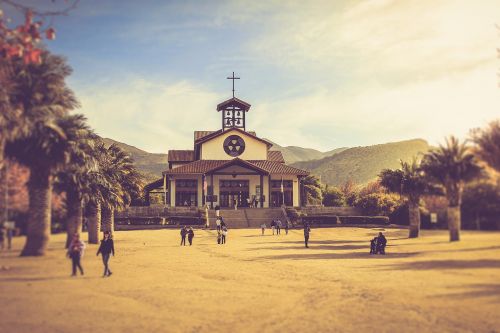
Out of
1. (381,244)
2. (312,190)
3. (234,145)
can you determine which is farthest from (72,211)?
(312,190)

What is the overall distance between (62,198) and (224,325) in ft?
25.9

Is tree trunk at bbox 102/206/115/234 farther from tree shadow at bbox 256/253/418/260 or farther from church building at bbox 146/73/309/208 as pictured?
church building at bbox 146/73/309/208

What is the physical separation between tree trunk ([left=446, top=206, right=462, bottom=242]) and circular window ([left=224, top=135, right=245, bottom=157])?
54907 mm

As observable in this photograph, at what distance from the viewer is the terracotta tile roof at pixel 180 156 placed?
71.9m

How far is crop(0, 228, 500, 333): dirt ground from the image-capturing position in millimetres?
10118

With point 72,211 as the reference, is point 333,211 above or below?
below

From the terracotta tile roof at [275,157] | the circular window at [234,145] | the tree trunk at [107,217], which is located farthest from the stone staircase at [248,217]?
the tree trunk at [107,217]

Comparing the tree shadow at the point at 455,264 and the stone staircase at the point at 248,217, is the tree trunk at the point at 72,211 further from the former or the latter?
the stone staircase at the point at 248,217

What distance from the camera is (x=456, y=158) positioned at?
11.4 meters

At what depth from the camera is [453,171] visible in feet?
37.6

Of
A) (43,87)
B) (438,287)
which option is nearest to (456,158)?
(438,287)

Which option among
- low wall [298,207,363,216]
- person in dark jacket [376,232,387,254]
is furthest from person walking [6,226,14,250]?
low wall [298,207,363,216]

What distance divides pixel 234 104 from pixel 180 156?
42.2 feet

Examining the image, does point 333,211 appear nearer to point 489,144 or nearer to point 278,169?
point 278,169
